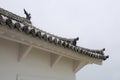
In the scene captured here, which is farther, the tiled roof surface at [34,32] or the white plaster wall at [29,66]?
the white plaster wall at [29,66]

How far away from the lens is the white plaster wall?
15.8ft

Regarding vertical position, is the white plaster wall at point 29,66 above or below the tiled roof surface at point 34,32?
below

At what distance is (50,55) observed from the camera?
20.0ft

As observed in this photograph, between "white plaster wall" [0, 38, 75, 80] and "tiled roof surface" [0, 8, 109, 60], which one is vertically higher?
"tiled roof surface" [0, 8, 109, 60]

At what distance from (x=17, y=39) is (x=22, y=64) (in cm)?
93

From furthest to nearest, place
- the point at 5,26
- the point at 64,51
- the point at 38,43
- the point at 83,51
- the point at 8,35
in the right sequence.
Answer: the point at 83,51, the point at 64,51, the point at 38,43, the point at 8,35, the point at 5,26

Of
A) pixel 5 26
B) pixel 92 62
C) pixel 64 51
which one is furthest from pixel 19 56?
pixel 92 62

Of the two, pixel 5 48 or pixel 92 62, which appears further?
pixel 92 62

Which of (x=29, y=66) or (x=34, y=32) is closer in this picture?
(x=34, y=32)

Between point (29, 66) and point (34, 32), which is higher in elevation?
point (34, 32)

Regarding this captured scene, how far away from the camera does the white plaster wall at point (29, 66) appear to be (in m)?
4.81

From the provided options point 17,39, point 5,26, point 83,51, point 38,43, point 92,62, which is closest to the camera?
point 5,26

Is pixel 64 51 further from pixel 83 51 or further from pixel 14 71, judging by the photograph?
pixel 14 71

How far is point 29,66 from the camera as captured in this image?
5.40 metres
